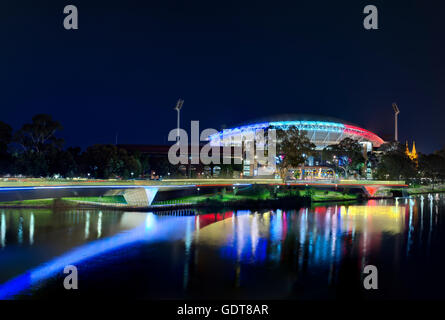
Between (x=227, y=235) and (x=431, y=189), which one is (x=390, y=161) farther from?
(x=227, y=235)

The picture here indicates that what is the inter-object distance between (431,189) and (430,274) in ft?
299

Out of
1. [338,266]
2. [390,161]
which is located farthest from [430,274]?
[390,161]

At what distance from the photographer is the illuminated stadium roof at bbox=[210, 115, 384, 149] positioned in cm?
10650

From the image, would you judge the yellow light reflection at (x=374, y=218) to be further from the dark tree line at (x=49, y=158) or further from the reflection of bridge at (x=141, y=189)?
the dark tree line at (x=49, y=158)

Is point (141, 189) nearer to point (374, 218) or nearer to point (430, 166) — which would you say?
point (374, 218)

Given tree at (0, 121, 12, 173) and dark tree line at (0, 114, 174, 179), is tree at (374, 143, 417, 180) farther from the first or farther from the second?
tree at (0, 121, 12, 173)

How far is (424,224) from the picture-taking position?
44.0 meters

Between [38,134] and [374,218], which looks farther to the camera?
[38,134]

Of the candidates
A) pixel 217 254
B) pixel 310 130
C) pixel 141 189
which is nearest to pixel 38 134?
pixel 141 189

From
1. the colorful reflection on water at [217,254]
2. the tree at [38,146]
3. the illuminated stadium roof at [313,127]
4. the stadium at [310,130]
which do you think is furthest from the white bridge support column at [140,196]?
the illuminated stadium roof at [313,127]

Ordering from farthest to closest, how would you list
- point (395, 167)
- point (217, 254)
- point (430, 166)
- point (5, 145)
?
point (430, 166), point (395, 167), point (5, 145), point (217, 254)

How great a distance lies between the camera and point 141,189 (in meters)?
Answer: 50.0

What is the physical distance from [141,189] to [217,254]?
24.8m

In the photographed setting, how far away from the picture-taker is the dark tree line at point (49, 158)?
64.1 m
